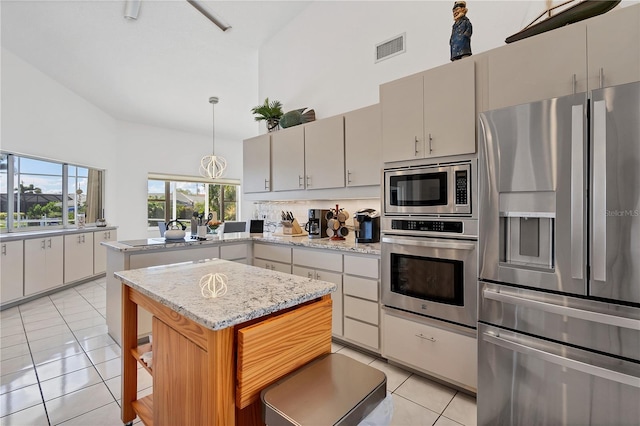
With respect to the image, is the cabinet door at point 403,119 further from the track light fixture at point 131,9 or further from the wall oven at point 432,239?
the track light fixture at point 131,9

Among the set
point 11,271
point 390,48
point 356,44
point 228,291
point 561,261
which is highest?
point 356,44

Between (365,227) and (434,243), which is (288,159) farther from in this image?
(434,243)

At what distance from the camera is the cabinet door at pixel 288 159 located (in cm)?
346

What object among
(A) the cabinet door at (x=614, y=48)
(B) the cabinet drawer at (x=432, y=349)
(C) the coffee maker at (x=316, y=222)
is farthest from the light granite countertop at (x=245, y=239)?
(A) the cabinet door at (x=614, y=48)

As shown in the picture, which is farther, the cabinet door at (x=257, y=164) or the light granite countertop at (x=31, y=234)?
the cabinet door at (x=257, y=164)

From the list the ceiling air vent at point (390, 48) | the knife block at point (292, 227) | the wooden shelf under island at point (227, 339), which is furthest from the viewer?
the knife block at point (292, 227)

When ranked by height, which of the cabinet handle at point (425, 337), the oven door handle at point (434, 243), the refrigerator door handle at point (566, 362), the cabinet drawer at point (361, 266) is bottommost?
the cabinet handle at point (425, 337)

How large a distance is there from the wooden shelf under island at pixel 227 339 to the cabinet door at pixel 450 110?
137 centimetres

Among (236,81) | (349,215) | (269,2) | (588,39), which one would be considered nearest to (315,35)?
(269,2)

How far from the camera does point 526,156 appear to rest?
58.5 inches

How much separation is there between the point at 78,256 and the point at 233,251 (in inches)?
127

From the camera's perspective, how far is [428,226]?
2.11m

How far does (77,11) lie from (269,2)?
7.06 feet

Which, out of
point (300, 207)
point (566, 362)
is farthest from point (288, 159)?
point (566, 362)
